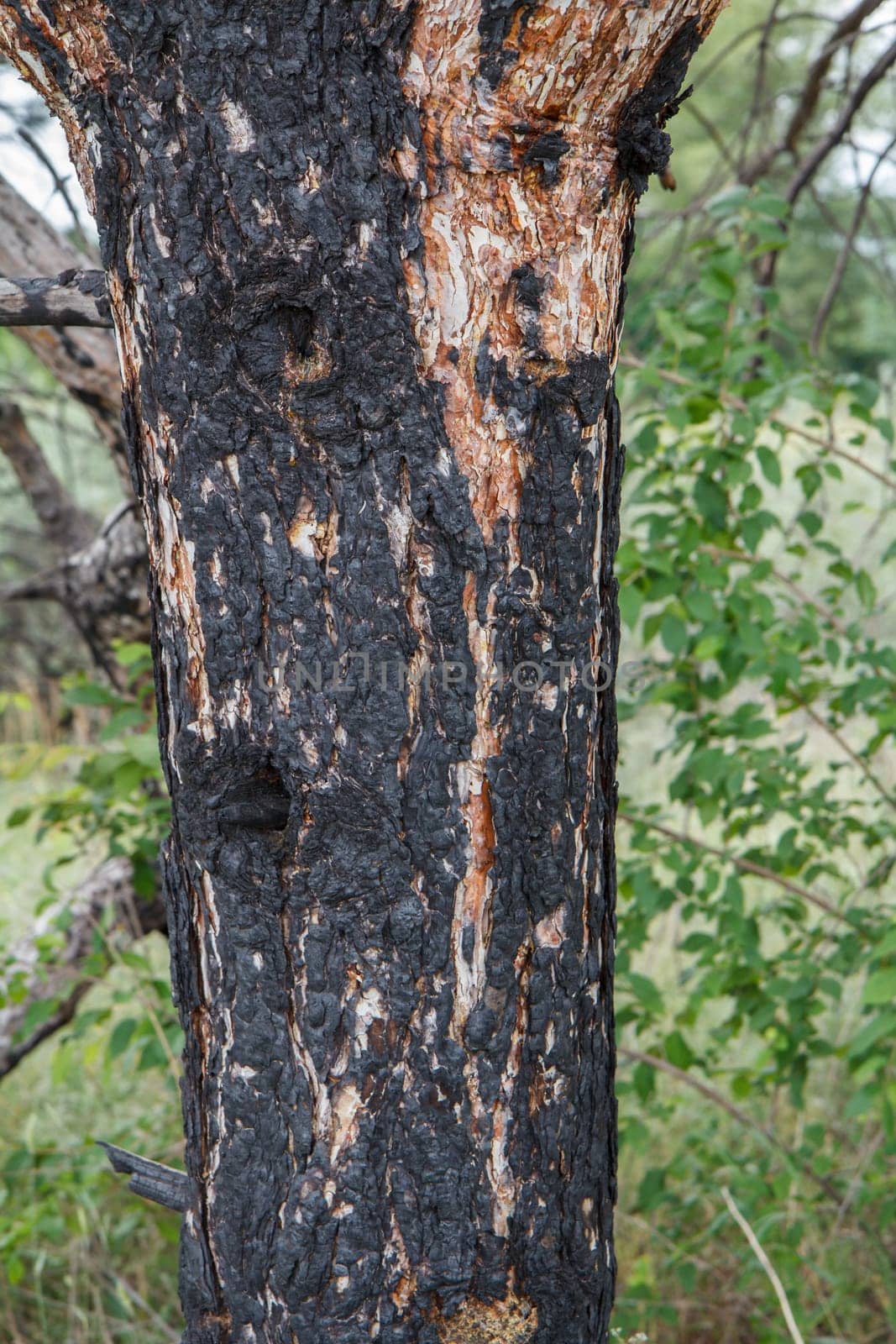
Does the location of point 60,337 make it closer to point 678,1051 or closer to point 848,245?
point 848,245

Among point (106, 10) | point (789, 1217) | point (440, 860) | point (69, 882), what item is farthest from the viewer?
point (69, 882)

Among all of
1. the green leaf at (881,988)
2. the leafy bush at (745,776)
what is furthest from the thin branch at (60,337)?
the green leaf at (881,988)

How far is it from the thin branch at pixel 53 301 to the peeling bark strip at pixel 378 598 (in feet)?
0.55

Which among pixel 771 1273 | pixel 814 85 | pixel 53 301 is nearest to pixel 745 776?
pixel 771 1273

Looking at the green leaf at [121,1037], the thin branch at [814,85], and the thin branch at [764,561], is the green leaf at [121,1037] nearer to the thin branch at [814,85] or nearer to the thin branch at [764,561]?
the thin branch at [764,561]

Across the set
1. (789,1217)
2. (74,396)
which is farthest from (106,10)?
(789,1217)

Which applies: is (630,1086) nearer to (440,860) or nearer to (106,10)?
(440,860)

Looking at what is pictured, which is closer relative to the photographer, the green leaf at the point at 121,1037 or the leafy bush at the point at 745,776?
the leafy bush at the point at 745,776

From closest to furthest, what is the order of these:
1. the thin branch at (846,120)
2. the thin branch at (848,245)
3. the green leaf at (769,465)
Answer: the green leaf at (769,465)
the thin branch at (846,120)
the thin branch at (848,245)

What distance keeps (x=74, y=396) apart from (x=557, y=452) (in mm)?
1607

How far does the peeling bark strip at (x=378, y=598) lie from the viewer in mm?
838

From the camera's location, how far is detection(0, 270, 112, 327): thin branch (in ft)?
3.53

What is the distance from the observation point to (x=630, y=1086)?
215cm

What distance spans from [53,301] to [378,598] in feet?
1.65
